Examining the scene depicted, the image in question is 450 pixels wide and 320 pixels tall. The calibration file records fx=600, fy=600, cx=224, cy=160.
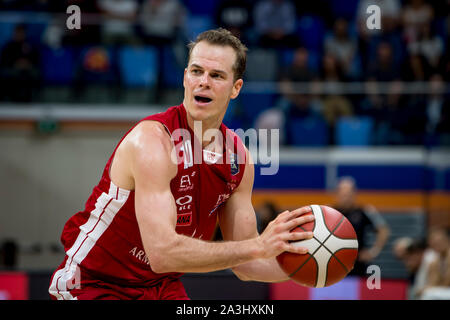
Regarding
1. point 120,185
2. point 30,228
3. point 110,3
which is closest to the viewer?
point 120,185

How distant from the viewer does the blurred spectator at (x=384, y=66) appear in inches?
376

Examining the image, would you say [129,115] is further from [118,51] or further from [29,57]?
[29,57]

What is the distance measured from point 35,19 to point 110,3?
4.52 ft

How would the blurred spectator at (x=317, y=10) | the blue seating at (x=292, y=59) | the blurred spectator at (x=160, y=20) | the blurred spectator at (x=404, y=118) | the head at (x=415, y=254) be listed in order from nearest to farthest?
the head at (x=415, y=254) → the blurred spectator at (x=404, y=118) → the blurred spectator at (x=160, y=20) → the blue seating at (x=292, y=59) → the blurred spectator at (x=317, y=10)

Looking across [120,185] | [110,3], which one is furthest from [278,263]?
[110,3]

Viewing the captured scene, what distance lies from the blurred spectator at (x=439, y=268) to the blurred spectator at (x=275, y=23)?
15.6 ft

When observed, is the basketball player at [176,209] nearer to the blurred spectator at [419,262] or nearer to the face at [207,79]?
the face at [207,79]

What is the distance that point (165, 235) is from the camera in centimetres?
288

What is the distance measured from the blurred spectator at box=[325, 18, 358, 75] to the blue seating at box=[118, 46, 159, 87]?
10.3 ft

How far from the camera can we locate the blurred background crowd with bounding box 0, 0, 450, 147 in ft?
30.5

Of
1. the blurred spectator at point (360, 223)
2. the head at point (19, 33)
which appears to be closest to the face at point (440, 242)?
the blurred spectator at point (360, 223)

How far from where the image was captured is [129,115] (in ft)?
31.2
